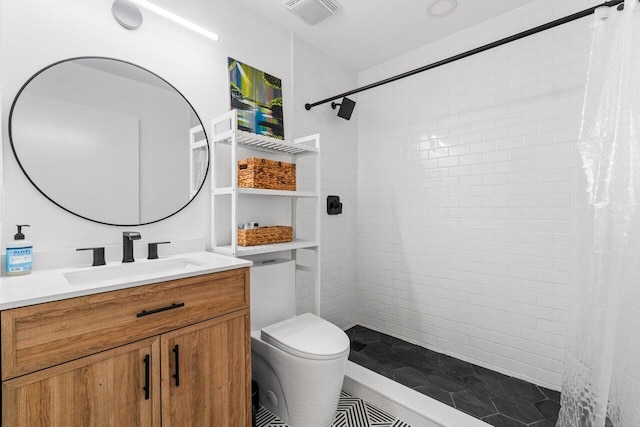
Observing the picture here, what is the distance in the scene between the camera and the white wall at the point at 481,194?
6.37 feet

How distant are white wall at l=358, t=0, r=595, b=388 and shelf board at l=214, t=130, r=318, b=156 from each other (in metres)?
1.00

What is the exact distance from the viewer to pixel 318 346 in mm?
1551

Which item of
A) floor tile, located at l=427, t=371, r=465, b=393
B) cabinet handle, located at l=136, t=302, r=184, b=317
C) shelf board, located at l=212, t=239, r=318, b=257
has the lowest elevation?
floor tile, located at l=427, t=371, r=465, b=393

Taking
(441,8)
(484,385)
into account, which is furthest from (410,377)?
(441,8)

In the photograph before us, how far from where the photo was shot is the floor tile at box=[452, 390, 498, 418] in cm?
173

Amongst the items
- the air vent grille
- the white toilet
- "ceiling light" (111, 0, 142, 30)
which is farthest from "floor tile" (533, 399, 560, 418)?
"ceiling light" (111, 0, 142, 30)

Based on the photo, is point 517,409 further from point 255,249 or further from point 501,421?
point 255,249

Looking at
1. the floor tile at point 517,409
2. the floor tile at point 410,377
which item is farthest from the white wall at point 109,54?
the floor tile at point 517,409

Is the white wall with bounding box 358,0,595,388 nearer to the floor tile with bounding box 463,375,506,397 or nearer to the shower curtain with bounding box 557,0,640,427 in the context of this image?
the floor tile with bounding box 463,375,506,397

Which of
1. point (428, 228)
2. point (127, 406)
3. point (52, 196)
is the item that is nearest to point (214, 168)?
point (52, 196)

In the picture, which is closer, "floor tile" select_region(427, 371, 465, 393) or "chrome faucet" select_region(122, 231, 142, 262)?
"chrome faucet" select_region(122, 231, 142, 262)

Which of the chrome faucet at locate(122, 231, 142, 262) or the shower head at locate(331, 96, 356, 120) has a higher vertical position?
the shower head at locate(331, 96, 356, 120)

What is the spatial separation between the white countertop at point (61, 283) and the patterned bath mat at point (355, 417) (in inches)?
37.6

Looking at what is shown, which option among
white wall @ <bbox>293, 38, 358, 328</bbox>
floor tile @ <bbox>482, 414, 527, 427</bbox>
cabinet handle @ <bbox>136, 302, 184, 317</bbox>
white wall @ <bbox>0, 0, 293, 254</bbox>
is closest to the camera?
cabinet handle @ <bbox>136, 302, 184, 317</bbox>
